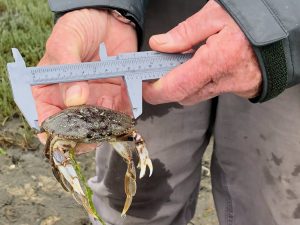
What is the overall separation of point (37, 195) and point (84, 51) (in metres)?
1.66

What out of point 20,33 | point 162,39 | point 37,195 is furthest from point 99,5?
point 20,33

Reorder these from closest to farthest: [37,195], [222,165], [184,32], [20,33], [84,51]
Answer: [184,32], [84,51], [222,165], [37,195], [20,33]

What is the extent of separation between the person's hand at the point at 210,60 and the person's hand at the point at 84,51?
25cm

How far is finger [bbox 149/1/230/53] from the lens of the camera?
2.07 metres

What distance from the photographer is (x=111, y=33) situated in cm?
244

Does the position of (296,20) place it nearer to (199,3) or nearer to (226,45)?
(226,45)

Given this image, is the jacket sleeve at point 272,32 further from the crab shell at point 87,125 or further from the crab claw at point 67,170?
the crab claw at point 67,170

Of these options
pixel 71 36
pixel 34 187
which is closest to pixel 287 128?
pixel 71 36

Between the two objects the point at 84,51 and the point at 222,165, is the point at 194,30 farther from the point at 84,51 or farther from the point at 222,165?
the point at 222,165

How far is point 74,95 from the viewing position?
2.09 meters

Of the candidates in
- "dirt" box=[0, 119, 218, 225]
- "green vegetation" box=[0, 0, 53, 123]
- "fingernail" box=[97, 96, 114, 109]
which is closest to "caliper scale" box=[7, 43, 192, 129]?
"fingernail" box=[97, 96, 114, 109]

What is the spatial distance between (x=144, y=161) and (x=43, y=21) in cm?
347

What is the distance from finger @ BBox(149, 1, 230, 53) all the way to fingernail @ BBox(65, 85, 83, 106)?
310 mm

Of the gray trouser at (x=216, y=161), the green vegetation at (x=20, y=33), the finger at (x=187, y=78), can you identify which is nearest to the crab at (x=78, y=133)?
the finger at (x=187, y=78)
